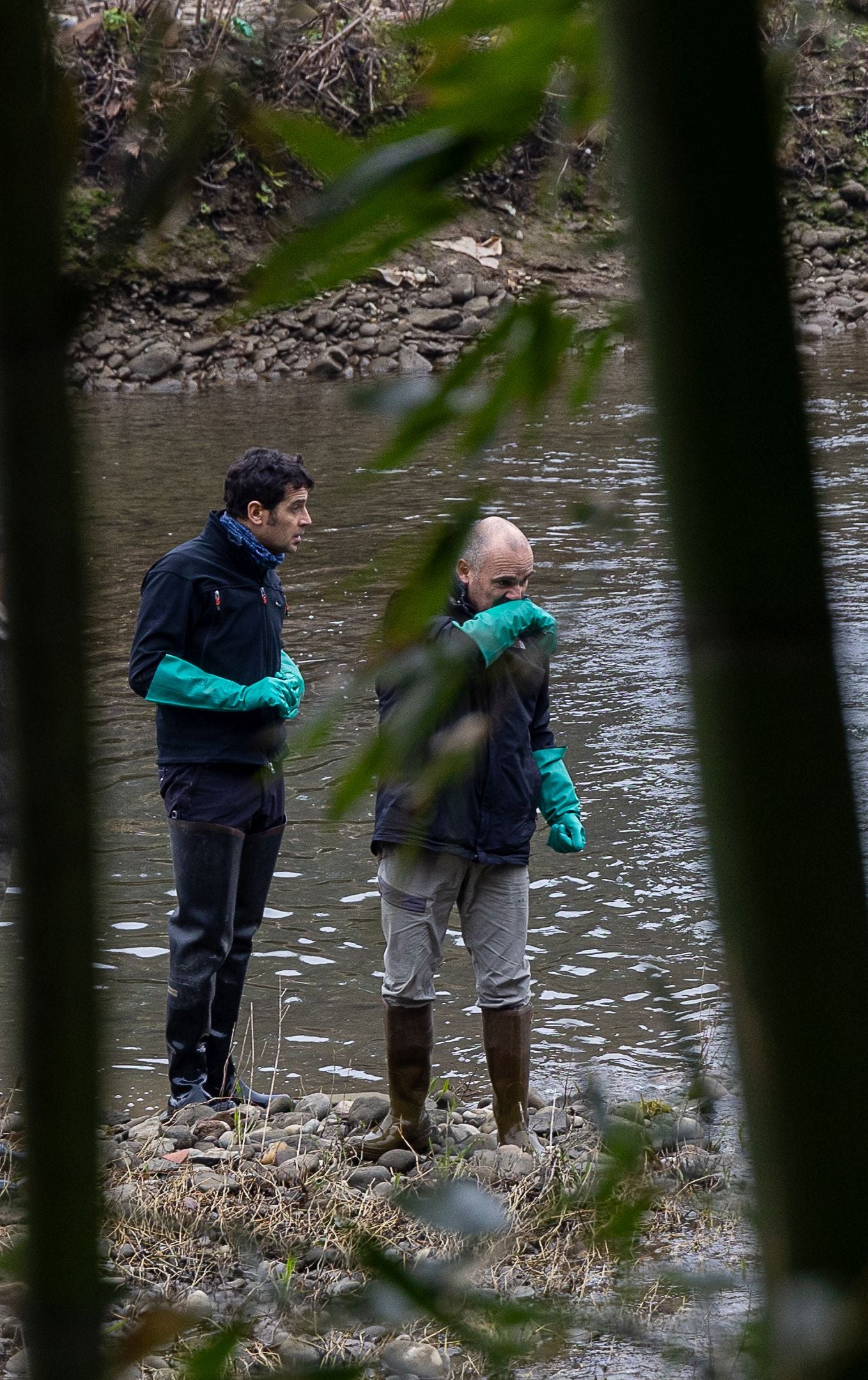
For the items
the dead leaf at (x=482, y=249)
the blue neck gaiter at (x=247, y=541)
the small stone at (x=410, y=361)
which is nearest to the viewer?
the blue neck gaiter at (x=247, y=541)

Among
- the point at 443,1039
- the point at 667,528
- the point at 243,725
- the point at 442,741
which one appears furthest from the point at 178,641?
the point at 667,528

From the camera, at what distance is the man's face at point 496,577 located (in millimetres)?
4965

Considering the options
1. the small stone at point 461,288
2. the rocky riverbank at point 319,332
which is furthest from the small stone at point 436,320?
the small stone at point 461,288

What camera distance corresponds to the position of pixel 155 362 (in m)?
25.4

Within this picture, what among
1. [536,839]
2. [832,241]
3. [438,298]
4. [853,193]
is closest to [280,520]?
[536,839]

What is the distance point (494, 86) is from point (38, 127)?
0.56 m

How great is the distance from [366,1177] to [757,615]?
4.54m

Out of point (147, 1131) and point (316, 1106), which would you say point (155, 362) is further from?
point (147, 1131)

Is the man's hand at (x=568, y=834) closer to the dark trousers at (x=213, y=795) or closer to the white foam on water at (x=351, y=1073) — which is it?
the dark trousers at (x=213, y=795)

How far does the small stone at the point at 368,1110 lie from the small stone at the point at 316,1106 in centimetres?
10

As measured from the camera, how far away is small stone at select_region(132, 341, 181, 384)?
2531cm

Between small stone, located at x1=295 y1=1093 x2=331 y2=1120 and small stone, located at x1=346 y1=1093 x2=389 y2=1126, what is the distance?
0.10 m

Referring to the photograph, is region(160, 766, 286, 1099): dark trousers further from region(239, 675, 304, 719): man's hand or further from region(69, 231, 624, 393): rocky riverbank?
region(69, 231, 624, 393): rocky riverbank

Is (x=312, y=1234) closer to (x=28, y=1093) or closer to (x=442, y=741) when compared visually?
(x=442, y=741)
